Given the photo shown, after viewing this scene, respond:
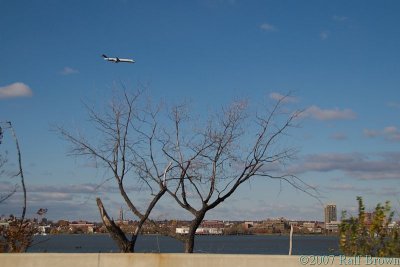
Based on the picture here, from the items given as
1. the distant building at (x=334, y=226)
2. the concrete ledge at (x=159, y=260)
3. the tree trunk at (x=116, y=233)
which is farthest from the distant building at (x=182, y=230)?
the concrete ledge at (x=159, y=260)

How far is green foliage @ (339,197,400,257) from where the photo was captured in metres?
10.8

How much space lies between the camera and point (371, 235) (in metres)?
11.0

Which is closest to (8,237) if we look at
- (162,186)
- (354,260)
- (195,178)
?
(162,186)

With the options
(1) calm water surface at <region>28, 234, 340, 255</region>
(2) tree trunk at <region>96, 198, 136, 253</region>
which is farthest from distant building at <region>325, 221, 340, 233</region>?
(2) tree trunk at <region>96, 198, 136, 253</region>

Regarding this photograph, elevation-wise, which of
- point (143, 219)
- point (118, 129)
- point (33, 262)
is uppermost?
point (118, 129)

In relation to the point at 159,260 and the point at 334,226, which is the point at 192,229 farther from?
the point at 159,260

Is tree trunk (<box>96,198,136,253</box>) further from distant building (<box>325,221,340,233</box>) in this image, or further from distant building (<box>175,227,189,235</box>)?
distant building (<box>325,221,340,233</box>)

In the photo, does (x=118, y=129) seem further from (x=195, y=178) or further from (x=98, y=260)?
(x=98, y=260)

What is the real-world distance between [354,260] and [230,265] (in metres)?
1.96

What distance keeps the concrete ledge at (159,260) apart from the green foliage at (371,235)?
7.49 ft

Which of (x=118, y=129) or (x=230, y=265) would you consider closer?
(x=230, y=265)

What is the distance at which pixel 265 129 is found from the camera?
1465cm

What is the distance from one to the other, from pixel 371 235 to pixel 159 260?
186 inches

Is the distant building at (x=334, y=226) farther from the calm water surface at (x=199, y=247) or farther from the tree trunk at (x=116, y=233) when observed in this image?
the tree trunk at (x=116, y=233)
